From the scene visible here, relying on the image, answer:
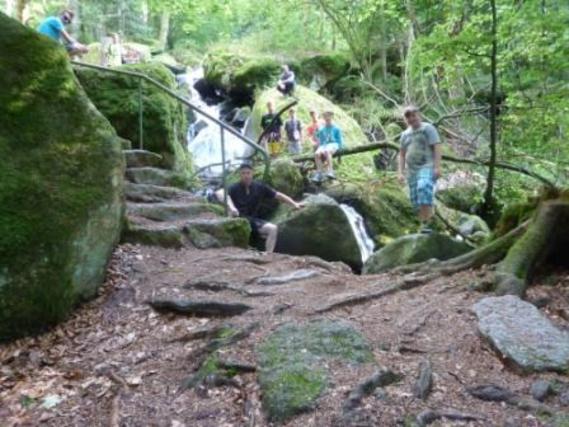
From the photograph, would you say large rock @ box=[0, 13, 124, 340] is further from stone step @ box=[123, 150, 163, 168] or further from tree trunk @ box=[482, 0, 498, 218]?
tree trunk @ box=[482, 0, 498, 218]

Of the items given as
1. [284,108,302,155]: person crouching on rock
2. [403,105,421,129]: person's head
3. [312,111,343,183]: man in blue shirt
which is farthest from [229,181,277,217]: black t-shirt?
[284,108,302,155]: person crouching on rock

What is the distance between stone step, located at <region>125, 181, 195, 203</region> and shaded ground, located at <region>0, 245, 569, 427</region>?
6.08 ft

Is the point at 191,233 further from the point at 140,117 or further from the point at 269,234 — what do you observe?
the point at 140,117

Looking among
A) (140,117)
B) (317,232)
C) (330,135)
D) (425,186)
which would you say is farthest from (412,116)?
(330,135)

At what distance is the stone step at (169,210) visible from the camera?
21.6ft

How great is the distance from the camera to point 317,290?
5.04m

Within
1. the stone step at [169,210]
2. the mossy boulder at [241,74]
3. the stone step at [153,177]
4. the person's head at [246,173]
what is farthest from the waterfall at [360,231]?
the mossy boulder at [241,74]

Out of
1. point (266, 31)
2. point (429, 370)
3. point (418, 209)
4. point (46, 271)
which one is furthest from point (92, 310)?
point (266, 31)

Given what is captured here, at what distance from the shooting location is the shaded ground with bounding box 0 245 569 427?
3.02m

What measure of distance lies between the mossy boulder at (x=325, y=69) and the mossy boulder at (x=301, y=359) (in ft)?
71.5

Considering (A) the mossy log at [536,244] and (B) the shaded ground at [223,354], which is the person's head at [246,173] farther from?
(A) the mossy log at [536,244]

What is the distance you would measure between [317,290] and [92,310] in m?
1.98

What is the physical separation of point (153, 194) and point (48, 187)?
3.01m

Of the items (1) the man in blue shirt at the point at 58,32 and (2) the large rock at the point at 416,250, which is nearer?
(2) the large rock at the point at 416,250
